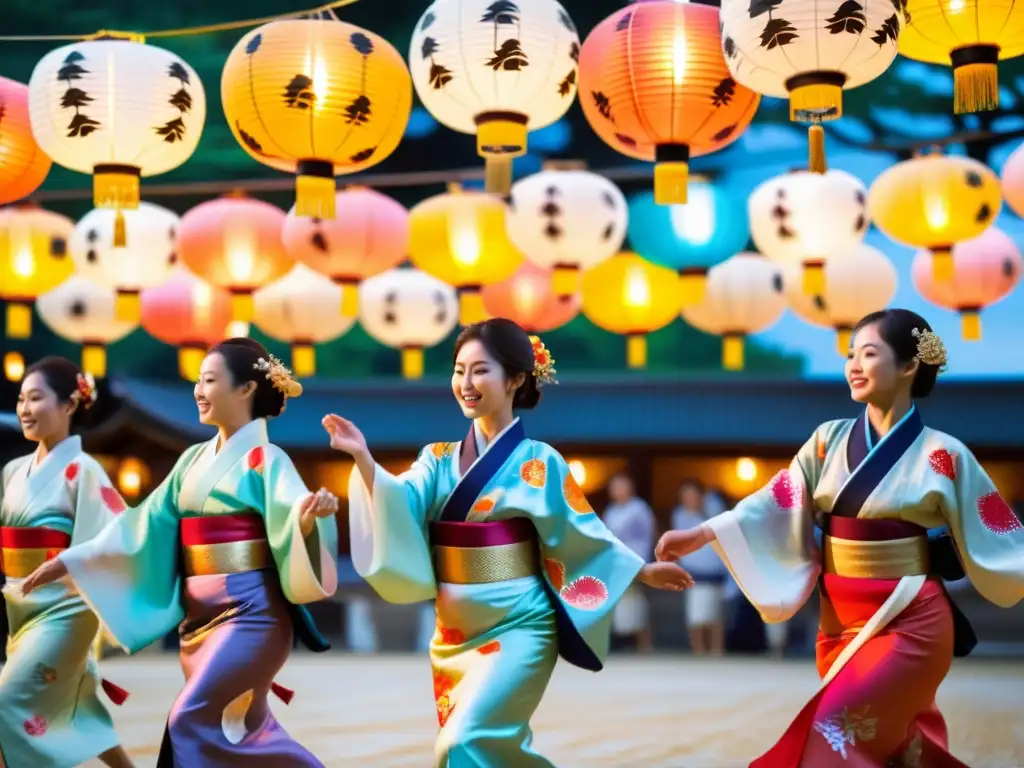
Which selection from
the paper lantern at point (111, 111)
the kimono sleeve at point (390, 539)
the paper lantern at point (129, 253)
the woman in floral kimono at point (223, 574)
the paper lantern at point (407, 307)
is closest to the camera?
the kimono sleeve at point (390, 539)

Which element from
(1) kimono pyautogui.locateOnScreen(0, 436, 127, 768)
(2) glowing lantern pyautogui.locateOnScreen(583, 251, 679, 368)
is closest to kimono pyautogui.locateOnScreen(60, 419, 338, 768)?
(1) kimono pyautogui.locateOnScreen(0, 436, 127, 768)

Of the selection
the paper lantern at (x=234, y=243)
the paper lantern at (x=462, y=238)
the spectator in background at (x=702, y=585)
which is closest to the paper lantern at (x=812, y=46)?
the paper lantern at (x=462, y=238)

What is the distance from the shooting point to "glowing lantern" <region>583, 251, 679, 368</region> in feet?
38.6

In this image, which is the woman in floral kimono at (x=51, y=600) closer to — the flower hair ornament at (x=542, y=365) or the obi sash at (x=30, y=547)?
the obi sash at (x=30, y=547)

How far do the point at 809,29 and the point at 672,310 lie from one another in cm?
601

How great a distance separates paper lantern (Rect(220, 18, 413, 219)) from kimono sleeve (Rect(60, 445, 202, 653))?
7.34 ft

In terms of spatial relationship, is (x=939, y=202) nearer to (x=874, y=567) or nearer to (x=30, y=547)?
(x=874, y=567)

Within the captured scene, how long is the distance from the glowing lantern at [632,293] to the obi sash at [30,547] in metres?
6.06

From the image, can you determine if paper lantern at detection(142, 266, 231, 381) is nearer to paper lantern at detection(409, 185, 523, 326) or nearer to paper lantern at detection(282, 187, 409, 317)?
paper lantern at detection(282, 187, 409, 317)

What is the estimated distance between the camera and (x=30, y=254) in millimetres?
10992

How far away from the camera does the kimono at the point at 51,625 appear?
6.11m

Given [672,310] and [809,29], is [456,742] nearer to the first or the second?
[809,29]

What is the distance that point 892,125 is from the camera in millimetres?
24578

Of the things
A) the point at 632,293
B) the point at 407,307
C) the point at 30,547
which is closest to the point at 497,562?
the point at 30,547
